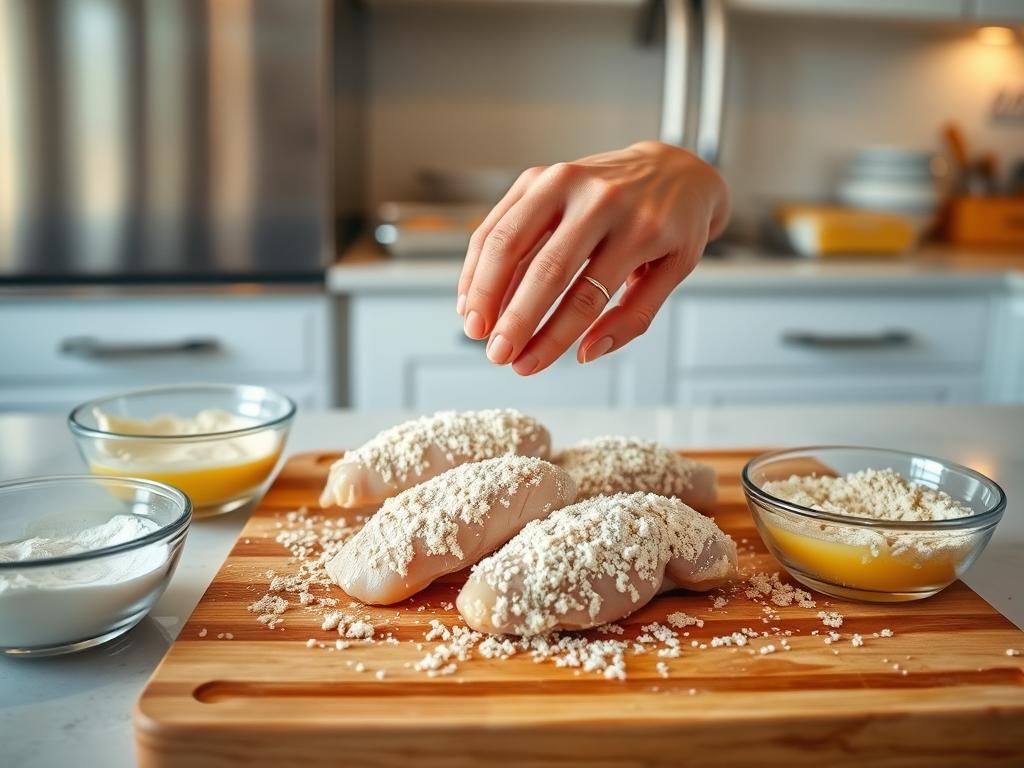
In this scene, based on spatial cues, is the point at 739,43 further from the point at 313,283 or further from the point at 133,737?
the point at 133,737

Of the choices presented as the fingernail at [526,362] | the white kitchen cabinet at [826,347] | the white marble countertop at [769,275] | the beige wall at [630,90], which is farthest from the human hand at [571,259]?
the beige wall at [630,90]

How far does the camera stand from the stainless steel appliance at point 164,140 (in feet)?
6.48

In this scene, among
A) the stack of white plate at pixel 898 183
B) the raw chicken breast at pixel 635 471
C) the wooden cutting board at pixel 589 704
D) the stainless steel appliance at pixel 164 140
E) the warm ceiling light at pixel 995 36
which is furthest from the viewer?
the warm ceiling light at pixel 995 36

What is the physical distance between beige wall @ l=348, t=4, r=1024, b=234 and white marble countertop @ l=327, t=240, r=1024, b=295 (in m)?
0.55

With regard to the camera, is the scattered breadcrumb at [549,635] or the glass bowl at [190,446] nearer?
the scattered breadcrumb at [549,635]

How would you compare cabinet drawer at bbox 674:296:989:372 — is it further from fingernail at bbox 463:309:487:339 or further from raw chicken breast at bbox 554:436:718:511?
fingernail at bbox 463:309:487:339

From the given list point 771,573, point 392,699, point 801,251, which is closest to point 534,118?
point 801,251

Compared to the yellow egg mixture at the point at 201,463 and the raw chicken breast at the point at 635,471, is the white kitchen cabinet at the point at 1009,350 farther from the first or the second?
the yellow egg mixture at the point at 201,463

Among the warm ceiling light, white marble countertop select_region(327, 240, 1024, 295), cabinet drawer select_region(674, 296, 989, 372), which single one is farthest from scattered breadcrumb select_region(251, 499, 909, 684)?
the warm ceiling light

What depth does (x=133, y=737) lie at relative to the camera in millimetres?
601

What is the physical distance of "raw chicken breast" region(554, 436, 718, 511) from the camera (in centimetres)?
91

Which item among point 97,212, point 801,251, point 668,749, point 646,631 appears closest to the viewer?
point 668,749

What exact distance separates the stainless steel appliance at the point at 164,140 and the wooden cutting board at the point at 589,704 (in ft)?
4.92

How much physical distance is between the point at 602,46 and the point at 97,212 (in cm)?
139
